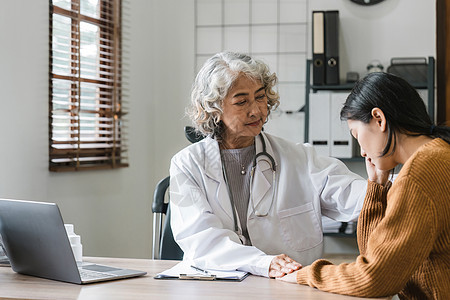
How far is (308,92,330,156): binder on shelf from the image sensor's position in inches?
147

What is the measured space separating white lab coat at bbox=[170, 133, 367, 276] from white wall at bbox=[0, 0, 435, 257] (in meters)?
1.08

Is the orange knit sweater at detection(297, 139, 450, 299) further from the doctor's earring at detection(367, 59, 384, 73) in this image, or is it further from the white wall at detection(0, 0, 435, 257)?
the doctor's earring at detection(367, 59, 384, 73)

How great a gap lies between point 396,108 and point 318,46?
7.59 feet

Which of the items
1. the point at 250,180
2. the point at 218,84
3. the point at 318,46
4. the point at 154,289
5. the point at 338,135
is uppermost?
the point at 318,46

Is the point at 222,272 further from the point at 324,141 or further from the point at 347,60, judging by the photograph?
the point at 347,60

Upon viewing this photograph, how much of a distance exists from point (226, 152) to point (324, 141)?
5.49ft

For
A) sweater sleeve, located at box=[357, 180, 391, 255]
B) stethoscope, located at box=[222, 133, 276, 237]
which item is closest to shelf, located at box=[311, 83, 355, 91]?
stethoscope, located at box=[222, 133, 276, 237]

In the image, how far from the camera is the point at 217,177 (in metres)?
2.08

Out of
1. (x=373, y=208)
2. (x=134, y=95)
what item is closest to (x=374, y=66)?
(x=134, y=95)

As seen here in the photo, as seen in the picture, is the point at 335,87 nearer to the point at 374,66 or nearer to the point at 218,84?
the point at 374,66

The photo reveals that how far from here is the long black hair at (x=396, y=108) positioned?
4.83ft

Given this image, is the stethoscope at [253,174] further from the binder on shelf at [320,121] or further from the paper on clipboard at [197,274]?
the binder on shelf at [320,121]

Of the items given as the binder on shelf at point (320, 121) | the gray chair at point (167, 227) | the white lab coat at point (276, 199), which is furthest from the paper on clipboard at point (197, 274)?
the binder on shelf at point (320, 121)

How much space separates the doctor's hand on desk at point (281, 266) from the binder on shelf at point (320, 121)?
6.80 ft
